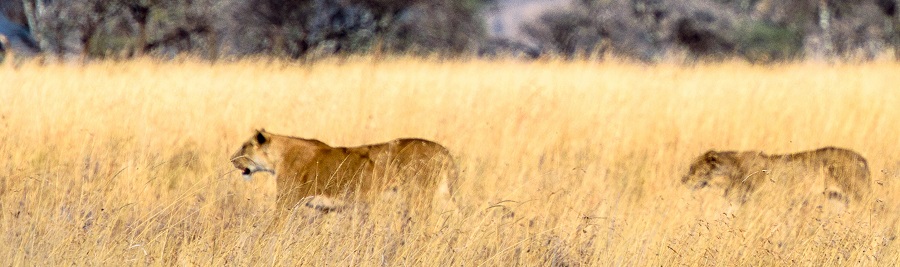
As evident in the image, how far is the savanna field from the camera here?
4.12m

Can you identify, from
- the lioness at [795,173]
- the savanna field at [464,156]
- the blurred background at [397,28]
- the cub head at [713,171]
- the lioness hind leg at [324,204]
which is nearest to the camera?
the savanna field at [464,156]

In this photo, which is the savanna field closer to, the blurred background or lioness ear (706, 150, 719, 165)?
lioness ear (706, 150, 719, 165)

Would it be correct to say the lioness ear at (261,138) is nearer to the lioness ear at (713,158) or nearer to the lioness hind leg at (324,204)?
the lioness hind leg at (324,204)

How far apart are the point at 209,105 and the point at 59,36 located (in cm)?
1111

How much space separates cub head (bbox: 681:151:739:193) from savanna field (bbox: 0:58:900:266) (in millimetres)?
91

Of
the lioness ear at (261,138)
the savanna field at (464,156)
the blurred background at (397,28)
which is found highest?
the lioness ear at (261,138)

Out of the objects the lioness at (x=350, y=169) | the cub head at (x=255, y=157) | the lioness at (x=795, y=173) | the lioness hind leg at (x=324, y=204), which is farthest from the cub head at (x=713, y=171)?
the cub head at (x=255, y=157)

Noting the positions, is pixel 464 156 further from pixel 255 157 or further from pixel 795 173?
pixel 795 173

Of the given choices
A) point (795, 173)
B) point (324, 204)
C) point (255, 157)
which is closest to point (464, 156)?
point (255, 157)

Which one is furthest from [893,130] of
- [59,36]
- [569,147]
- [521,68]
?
[59,36]

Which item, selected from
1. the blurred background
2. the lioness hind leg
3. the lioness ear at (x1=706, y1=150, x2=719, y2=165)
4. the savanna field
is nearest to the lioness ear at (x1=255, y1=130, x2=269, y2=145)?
the savanna field

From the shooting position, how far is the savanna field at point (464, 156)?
412cm

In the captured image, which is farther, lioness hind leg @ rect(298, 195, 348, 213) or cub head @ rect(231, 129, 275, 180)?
cub head @ rect(231, 129, 275, 180)

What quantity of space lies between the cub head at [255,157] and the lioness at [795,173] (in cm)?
190
